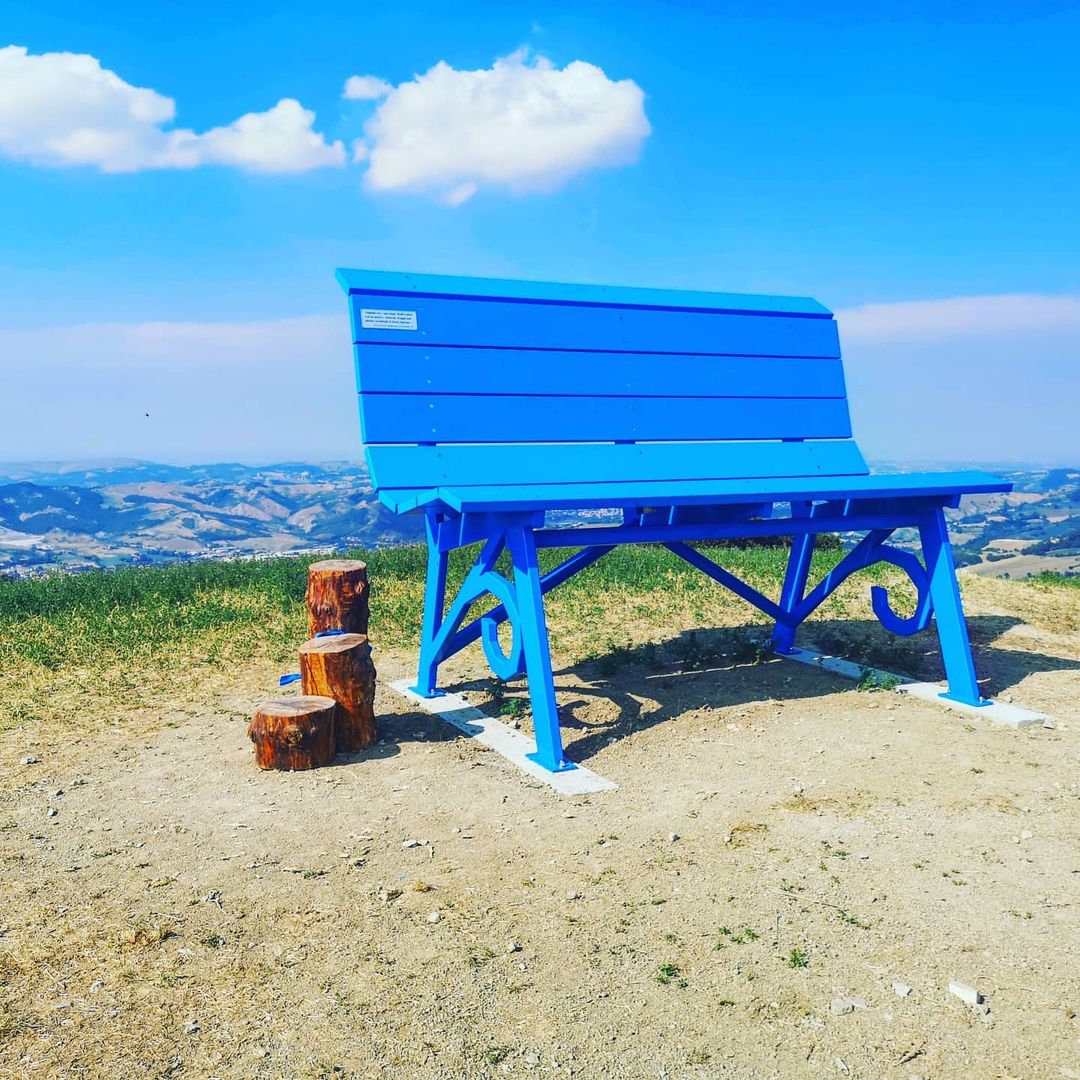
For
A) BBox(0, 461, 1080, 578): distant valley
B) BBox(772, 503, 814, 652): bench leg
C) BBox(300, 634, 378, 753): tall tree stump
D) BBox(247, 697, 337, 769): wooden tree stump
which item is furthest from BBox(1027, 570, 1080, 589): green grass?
BBox(0, 461, 1080, 578): distant valley

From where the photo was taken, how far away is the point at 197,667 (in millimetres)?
6555

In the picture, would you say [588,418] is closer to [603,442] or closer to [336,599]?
[603,442]

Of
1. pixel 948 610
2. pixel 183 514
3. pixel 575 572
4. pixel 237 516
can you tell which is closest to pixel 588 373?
pixel 575 572

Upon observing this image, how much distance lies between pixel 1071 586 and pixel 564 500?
25.3 ft

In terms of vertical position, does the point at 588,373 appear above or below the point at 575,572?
above

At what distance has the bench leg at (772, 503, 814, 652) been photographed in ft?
20.6

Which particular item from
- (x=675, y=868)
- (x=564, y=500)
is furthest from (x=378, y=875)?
(x=564, y=500)

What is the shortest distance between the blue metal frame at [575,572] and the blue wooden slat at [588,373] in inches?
31.1

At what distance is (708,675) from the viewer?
596 centimetres

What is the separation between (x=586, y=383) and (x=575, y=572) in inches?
45.3

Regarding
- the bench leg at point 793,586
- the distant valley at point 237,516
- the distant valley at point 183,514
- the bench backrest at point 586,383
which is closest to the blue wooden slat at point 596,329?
the bench backrest at point 586,383

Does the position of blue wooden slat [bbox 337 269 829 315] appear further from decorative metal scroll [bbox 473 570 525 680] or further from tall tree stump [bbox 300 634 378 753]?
tall tree stump [bbox 300 634 378 753]

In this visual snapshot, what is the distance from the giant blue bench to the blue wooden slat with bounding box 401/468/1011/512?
2 cm

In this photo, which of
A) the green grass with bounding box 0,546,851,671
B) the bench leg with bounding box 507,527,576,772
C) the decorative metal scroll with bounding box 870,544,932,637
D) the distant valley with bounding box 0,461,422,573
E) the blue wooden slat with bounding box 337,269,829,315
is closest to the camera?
the bench leg with bounding box 507,527,576,772
